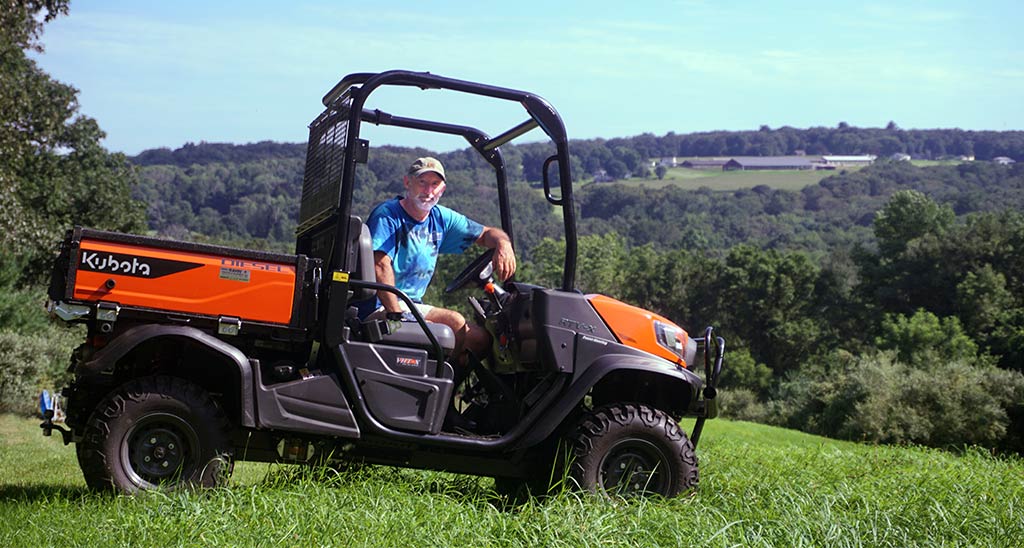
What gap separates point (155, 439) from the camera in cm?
548

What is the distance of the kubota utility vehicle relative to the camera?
17.6 feet

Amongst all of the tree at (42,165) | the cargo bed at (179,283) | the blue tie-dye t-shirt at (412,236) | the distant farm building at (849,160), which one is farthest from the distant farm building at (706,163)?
the cargo bed at (179,283)

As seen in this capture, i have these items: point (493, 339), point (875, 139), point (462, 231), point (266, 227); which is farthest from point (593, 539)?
point (875, 139)

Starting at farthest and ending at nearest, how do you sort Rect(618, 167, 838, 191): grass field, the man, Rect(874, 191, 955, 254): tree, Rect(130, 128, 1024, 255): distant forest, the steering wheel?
Rect(618, 167, 838, 191): grass field < Rect(874, 191, 955, 254): tree < Rect(130, 128, 1024, 255): distant forest < the steering wheel < the man

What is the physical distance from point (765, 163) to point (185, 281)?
488ft

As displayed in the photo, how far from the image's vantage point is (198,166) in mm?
62750

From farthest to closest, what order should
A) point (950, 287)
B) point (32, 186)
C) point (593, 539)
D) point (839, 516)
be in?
point (950, 287), point (32, 186), point (839, 516), point (593, 539)

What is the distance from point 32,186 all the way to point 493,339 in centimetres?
2578

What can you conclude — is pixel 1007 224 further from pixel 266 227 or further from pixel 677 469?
pixel 677 469

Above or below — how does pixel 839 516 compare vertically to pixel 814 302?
above

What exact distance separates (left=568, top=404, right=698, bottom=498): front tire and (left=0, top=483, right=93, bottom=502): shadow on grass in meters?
2.68

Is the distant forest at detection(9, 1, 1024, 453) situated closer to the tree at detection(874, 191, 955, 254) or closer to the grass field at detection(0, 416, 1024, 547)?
the tree at detection(874, 191, 955, 254)

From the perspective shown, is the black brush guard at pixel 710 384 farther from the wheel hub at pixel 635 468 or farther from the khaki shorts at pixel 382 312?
the khaki shorts at pixel 382 312

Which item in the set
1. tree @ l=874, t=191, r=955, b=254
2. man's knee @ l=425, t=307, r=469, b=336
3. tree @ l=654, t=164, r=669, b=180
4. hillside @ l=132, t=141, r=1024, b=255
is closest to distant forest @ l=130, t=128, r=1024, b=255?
hillside @ l=132, t=141, r=1024, b=255
